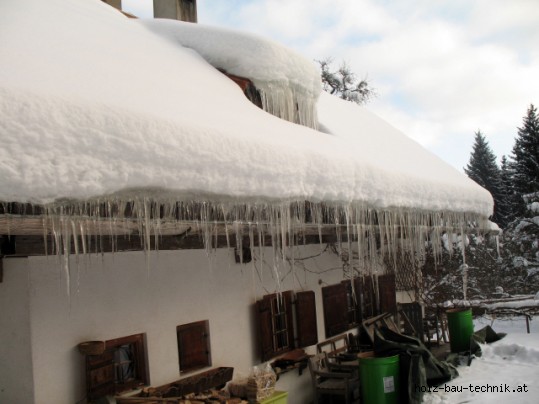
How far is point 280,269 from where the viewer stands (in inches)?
271

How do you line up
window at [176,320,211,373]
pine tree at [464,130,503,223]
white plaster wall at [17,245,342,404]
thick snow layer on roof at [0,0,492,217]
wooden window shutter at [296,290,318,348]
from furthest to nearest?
pine tree at [464,130,503,223]
wooden window shutter at [296,290,318,348]
window at [176,320,211,373]
white plaster wall at [17,245,342,404]
thick snow layer on roof at [0,0,492,217]

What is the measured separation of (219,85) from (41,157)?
102 inches

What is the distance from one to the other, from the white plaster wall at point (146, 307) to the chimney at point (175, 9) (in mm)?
3758

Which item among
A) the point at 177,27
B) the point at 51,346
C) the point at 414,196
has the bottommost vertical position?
the point at 51,346

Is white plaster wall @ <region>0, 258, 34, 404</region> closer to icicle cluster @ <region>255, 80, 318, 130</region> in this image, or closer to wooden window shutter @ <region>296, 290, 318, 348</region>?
icicle cluster @ <region>255, 80, 318, 130</region>

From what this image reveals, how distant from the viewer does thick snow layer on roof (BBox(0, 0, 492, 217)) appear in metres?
1.87

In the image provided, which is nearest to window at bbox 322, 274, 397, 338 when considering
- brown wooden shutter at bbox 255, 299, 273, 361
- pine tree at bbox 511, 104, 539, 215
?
brown wooden shutter at bbox 255, 299, 273, 361

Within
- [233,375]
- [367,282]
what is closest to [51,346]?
[233,375]

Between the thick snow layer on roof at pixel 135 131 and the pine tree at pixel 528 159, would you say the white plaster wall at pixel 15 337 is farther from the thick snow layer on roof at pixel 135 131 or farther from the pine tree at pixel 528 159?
the pine tree at pixel 528 159

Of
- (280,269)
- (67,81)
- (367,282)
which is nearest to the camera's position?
(67,81)

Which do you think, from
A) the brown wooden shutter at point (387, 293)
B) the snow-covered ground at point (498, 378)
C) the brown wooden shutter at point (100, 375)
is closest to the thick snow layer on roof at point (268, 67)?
the brown wooden shutter at point (100, 375)

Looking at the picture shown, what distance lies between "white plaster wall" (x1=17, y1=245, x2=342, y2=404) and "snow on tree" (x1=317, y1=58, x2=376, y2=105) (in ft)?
40.2

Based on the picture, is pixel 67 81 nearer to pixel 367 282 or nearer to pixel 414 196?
pixel 414 196

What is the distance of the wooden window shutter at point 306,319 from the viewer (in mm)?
A: 6785
